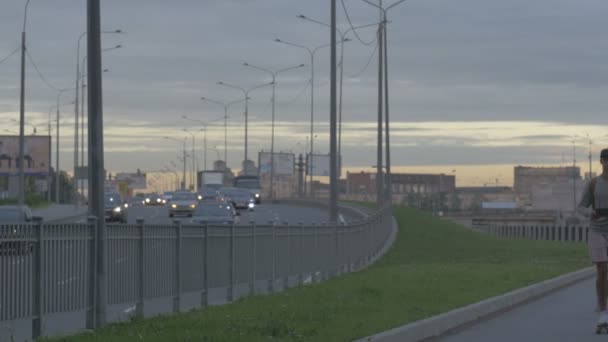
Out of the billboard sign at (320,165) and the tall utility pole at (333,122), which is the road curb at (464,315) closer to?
the tall utility pole at (333,122)

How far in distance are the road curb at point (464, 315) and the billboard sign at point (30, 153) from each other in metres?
93.9

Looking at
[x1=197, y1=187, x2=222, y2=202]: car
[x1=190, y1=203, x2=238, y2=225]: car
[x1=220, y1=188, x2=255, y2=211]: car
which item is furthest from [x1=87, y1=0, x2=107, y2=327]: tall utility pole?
[x1=220, y1=188, x2=255, y2=211]: car

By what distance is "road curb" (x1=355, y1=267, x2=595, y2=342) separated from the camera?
15.3 metres

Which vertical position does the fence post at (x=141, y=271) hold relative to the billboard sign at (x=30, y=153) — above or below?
below

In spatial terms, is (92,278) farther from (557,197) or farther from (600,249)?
(557,197)

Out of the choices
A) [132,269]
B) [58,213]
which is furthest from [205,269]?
[58,213]

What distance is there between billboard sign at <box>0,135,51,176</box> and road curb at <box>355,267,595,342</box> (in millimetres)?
93888

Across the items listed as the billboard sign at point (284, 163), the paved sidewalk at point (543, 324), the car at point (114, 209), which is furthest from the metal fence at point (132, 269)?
the billboard sign at point (284, 163)

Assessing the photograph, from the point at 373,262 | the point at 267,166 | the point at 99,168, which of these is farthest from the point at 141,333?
the point at 267,166

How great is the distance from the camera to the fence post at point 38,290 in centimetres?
1493

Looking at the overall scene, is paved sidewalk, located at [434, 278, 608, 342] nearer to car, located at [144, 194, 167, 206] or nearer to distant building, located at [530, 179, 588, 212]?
car, located at [144, 194, 167, 206]

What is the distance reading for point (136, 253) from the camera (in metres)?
18.5

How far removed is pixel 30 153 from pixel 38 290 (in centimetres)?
10604

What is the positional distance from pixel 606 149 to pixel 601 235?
103 centimetres
